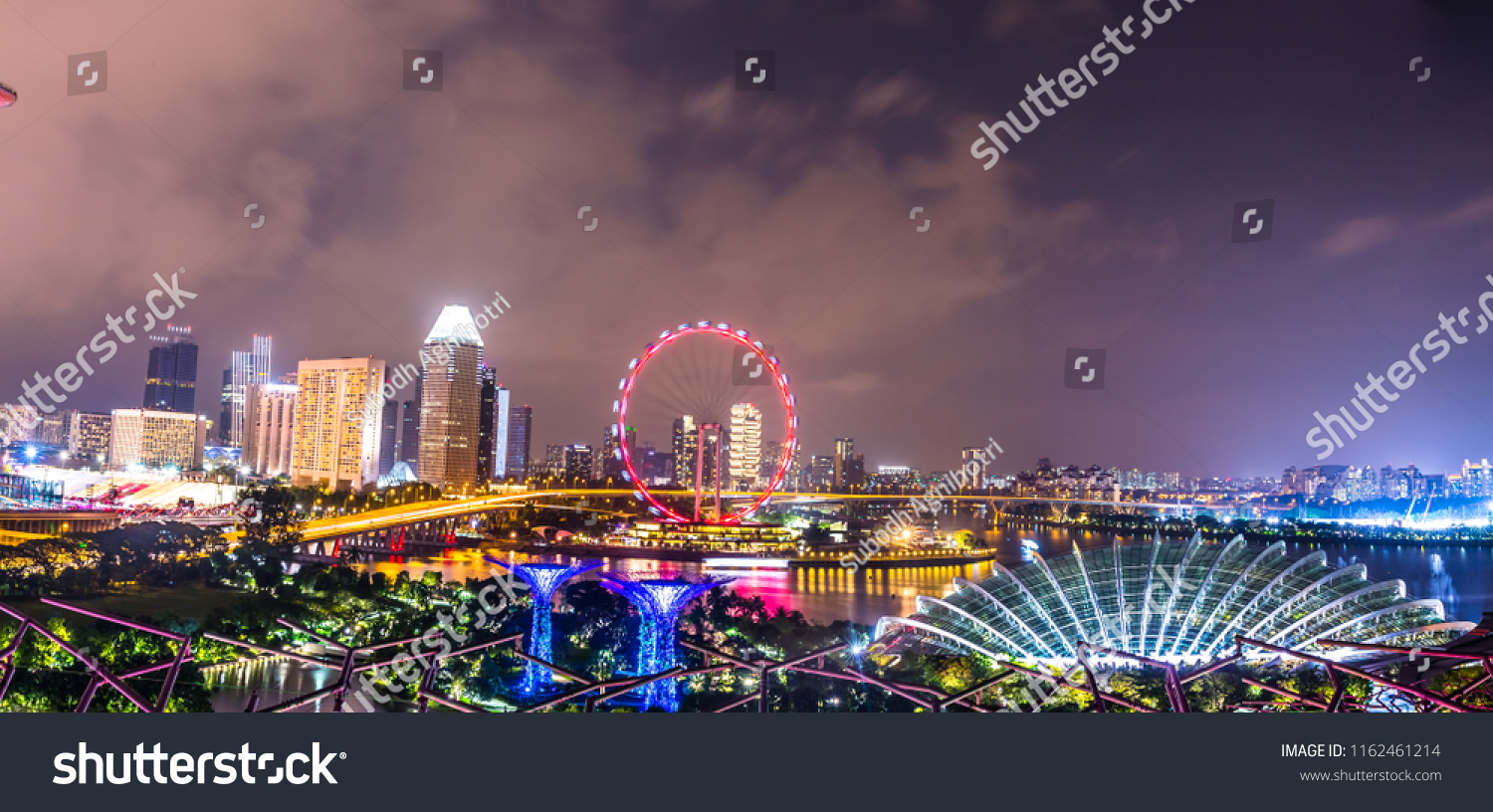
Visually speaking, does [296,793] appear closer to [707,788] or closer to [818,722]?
[707,788]

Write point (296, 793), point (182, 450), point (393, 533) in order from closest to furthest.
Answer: point (296, 793), point (393, 533), point (182, 450)

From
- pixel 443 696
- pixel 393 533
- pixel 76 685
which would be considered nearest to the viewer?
pixel 443 696

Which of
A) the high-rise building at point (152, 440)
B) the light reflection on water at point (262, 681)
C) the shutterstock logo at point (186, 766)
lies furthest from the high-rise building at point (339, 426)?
the shutterstock logo at point (186, 766)

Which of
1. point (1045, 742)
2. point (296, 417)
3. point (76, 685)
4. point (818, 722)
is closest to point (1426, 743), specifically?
point (1045, 742)

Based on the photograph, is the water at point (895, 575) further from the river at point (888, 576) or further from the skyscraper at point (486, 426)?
the skyscraper at point (486, 426)

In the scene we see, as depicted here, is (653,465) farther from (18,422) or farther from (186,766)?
(186,766)

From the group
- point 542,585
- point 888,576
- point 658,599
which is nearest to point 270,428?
point 888,576
